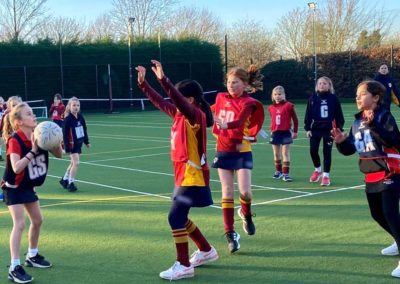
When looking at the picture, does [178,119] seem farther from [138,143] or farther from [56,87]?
[56,87]

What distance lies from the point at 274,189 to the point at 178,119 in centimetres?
510

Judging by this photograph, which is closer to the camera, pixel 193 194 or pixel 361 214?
pixel 193 194

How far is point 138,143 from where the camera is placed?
19.9m

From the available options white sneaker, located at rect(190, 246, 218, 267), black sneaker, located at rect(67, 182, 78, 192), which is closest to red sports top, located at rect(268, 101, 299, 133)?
black sneaker, located at rect(67, 182, 78, 192)

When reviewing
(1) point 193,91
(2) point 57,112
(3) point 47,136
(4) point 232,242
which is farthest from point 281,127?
(2) point 57,112

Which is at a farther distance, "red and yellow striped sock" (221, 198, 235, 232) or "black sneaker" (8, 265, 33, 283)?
"red and yellow striped sock" (221, 198, 235, 232)

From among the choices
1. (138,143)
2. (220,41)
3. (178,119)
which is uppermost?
(220,41)

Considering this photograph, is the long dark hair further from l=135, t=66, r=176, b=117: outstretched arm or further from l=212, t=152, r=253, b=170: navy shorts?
l=212, t=152, r=253, b=170: navy shorts

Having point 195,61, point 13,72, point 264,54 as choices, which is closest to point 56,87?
point 13,72

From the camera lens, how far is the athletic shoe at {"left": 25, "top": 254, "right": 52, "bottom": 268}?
6.52 meters

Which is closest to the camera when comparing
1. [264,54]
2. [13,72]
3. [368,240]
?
[368,240]

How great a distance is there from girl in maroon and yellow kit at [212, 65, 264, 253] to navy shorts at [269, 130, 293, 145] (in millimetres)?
4962

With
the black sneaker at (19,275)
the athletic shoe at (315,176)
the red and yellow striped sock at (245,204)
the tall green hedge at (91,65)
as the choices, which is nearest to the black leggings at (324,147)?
the athletic shoe at (315,176)

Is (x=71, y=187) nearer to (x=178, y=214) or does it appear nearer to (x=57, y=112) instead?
(x=178, y=214)
